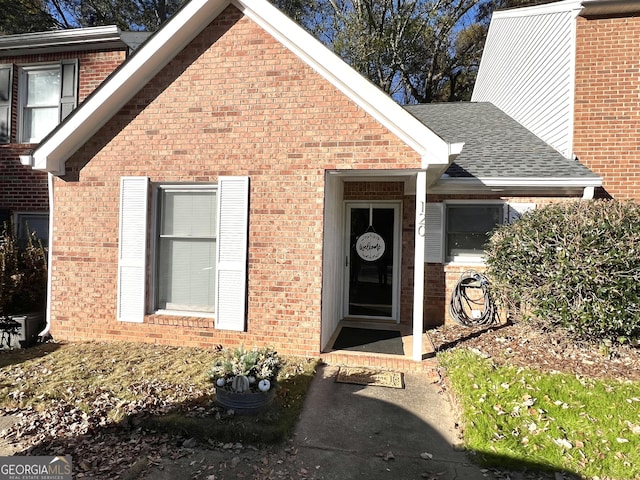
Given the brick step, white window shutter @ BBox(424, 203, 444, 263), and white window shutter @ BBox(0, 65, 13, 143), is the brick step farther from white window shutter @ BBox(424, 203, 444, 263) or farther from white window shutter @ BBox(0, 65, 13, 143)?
white window shutter @ BBox(0, 65, 13, 143)

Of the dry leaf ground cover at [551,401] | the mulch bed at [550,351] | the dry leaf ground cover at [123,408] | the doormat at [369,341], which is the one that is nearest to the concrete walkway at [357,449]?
the dry leaf ground cover at [123,408]

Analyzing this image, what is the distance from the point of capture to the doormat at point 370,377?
4.93 meters

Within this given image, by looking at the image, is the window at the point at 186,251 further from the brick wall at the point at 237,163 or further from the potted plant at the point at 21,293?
the potted plant at the point at 21,293

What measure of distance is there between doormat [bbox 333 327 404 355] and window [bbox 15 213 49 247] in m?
6.91

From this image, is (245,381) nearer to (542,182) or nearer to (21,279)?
(21,279)

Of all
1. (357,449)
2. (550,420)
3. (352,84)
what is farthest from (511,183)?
(357,449)

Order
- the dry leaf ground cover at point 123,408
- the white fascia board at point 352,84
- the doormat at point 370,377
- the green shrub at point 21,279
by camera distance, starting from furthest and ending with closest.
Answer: the green shrub at point 21,279, the white fascia board at point 352,84, the doormat at point 370,377, the dry leaf ground cover at point 123,408

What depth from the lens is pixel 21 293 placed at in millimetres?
6656

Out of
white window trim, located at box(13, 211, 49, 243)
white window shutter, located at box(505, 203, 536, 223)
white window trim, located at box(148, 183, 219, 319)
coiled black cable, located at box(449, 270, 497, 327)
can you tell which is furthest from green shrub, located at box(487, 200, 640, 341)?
white window trim, located at box(13, 211, 49, 243)

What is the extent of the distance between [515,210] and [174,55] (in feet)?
21.9

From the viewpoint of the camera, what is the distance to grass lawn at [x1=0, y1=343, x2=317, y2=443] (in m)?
3.76

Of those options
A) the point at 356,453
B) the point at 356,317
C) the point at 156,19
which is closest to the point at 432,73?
the point at 156,19

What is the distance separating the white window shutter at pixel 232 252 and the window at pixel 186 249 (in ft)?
0.93

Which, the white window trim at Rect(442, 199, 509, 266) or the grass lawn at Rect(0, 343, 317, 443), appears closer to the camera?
the grass lawn at Rect(0, 343, 317, 443)
